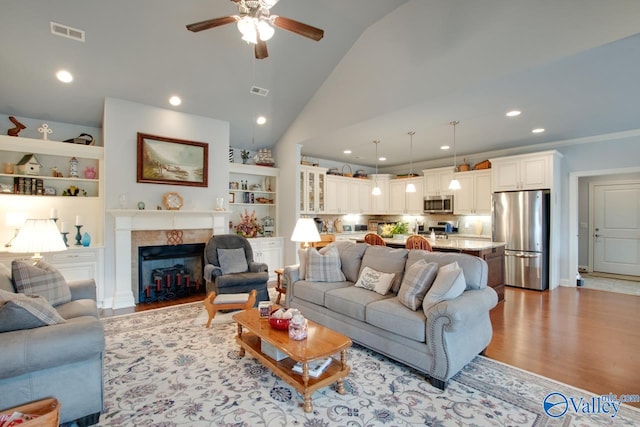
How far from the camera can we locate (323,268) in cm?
388

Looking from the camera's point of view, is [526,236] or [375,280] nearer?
[375,280]

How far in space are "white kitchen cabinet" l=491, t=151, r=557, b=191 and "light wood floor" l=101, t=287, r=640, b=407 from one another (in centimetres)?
204

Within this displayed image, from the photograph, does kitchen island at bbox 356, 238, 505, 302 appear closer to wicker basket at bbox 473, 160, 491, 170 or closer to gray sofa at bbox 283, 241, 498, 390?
gray sofa at bbox 283, 241, 498, 390

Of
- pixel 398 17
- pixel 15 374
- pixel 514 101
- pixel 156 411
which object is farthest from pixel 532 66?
pixel 15 374

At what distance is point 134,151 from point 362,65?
12.1 feet

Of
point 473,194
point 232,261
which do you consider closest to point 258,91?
point 232,261

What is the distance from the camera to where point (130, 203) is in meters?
4.71

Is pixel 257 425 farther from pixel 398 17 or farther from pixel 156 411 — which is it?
pixel 398 17

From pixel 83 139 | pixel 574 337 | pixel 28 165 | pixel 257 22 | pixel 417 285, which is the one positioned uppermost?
pixel 257 22

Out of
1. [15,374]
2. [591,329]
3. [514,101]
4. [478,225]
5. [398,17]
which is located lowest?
[591,329]

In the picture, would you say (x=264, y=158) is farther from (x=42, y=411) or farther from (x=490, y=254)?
(x=42, y=411)

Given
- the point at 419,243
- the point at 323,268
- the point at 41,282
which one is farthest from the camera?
the point at 419,243

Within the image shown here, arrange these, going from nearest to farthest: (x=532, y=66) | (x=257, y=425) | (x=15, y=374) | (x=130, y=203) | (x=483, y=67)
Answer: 1. (x=15, y=374)
2. (x=257, y=425)
3. (x=532, y=66)
4. (x=483, y=67)
5. (x=130, y=203)

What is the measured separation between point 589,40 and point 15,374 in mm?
4702
